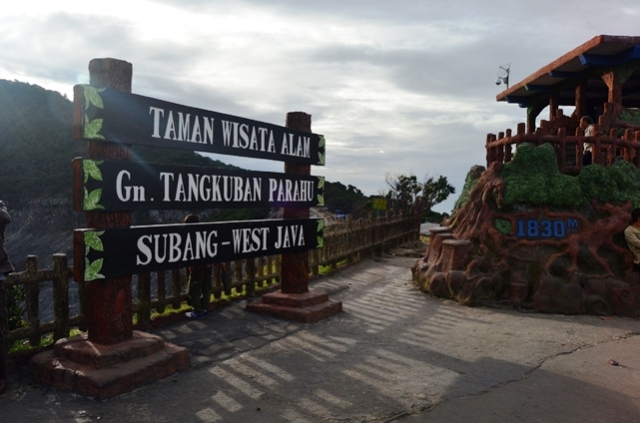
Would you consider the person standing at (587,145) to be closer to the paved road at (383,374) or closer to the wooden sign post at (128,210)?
the paved road at (383,374)

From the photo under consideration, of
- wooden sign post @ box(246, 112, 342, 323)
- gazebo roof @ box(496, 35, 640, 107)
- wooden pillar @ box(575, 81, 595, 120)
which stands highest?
gazebo roof @ box(496, 35, 640, 107)

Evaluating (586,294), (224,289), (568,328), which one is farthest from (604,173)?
(224,289)

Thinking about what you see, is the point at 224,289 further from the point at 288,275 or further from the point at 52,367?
the point at 52,367

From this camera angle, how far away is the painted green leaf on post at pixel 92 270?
510 cm

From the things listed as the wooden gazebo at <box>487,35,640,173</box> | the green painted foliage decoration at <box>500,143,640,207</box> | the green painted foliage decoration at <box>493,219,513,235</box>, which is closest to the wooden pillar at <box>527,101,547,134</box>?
the wooden gazebo at <box>487,35,640,173</box>

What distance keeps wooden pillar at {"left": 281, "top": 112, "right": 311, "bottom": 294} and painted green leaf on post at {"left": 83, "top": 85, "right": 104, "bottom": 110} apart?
3457 mm

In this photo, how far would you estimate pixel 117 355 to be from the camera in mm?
5195

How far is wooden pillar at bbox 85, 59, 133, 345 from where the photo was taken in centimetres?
533

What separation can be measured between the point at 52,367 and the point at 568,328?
21.5 ft

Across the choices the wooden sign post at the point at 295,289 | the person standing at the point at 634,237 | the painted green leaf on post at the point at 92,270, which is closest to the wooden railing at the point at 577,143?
the person standing at the point at 634,237

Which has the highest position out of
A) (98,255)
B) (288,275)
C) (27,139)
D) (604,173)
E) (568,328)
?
(27,139)

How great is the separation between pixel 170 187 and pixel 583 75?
15257 millimetres

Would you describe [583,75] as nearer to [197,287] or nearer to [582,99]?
[582,99]

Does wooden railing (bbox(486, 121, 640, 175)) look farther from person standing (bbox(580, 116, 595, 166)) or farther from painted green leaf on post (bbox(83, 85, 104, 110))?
painted green leaf on post (bbox(83, 85, 104, 110))
